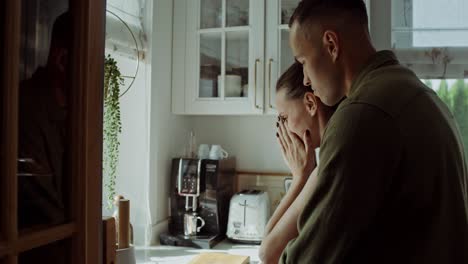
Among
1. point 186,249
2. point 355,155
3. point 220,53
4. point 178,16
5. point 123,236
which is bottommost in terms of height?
point 186,249

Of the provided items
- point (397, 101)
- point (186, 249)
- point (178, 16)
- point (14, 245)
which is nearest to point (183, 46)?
point (178, 16)

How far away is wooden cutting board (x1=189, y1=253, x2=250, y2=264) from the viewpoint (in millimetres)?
1765

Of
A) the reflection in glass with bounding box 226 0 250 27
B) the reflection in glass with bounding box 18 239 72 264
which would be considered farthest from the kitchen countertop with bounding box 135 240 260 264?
the reflection in glass with bounding box 18 239 72 264

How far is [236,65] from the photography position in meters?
2.23

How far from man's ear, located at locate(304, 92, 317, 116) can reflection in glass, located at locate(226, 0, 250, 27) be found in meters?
0.88

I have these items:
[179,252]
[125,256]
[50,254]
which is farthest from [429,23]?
[50,254]

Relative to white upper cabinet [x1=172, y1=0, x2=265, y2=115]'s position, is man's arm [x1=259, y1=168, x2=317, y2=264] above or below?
below

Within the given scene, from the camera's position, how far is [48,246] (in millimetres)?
662

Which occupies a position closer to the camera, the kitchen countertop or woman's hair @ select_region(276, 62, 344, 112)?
woman's hair @ select_region(276, 62, 344, 112)

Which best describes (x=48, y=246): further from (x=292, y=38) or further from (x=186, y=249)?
(x=186, y=249)

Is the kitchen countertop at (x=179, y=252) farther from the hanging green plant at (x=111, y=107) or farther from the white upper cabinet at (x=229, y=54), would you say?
the white upper cabinet at (x=229, y=54)

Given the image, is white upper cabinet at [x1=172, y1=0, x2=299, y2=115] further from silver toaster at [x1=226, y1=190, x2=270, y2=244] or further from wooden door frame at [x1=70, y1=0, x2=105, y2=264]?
wooden door frame at [x1=70, y1=0, x2=105, y2=264]

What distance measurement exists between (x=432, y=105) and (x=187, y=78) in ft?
5.30

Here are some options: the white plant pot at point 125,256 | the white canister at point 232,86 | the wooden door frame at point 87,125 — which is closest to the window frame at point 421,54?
the white canister at point 232,86
